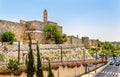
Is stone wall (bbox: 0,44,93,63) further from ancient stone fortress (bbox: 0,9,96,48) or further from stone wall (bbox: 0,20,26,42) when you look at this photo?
stone wall (bbox: 0,20,26,42)

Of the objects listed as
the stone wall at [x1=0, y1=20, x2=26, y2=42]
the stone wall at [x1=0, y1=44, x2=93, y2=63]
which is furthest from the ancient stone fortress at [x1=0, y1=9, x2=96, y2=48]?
the stone wall at [x1=0, y1=44, x2=93, y2=63]

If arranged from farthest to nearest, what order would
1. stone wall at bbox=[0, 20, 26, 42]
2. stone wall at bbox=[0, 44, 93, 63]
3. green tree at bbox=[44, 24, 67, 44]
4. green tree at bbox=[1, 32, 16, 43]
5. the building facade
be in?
green tree at bbox=[44, 24, 67, 44]
the building facade
stone wall at bbox=[0, 20, 26, 42]
green tree at bbox=[1, 32, 16, 43]
stone wall at bbox=[0, 44, 93, 63]

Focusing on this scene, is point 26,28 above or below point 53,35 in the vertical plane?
above

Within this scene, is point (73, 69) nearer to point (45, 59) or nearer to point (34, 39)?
point (45, 59)

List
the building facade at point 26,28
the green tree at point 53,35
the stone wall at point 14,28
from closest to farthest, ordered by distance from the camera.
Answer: the stone wall at point 14,28, the building facade at point 26,28, the green tree at point 53,35

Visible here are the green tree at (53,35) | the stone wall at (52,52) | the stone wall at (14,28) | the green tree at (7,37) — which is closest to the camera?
the stone wall at (52,52)

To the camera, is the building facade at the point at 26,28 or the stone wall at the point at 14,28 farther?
the building facade at the point at 26,28

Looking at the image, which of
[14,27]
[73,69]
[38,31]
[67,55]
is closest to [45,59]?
[73,69]

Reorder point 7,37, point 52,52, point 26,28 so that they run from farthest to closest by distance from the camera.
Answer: point 26,28 < point 52,52 < point 7,37

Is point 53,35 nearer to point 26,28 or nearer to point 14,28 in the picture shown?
point 26,28

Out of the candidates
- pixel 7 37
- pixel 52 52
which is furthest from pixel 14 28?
pixel 52 52

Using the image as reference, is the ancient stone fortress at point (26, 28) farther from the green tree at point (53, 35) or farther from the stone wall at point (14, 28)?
the green tree at point (53, 35)

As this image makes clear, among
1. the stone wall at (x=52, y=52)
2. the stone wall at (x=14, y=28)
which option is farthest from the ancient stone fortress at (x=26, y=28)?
the stone wall at (x=52, y=52)

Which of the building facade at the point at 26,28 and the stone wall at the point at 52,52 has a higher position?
the building facade at the point at 26,28
